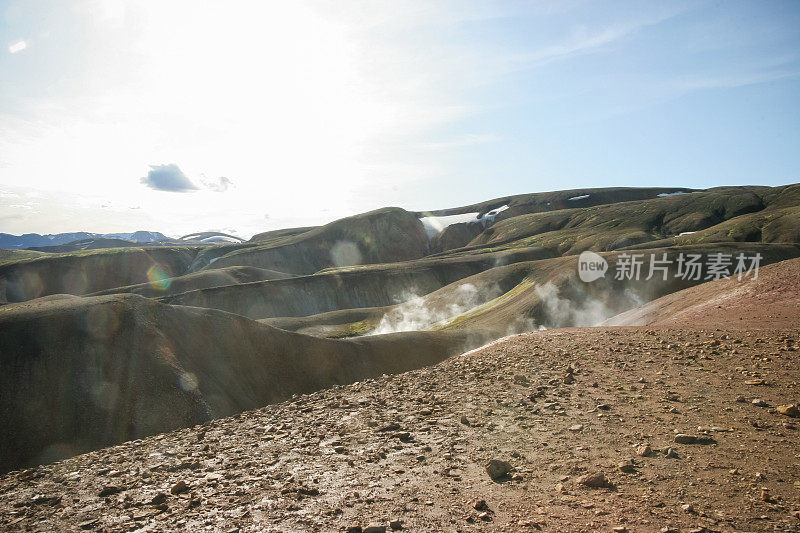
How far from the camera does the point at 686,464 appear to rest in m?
6.75

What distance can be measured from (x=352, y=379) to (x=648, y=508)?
29.6m

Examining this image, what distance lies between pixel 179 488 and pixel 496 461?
5.74 m

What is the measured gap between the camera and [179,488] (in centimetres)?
802

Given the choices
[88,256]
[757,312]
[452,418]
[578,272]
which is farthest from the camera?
[88,256]

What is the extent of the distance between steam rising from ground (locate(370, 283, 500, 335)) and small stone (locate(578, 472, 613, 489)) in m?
57.4

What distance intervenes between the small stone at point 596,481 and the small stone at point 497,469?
1183 millimetres

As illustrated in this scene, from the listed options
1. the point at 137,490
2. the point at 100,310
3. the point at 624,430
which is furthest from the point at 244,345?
the point at 624,430

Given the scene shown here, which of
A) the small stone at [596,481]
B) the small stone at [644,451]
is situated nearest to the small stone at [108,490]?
the small stone at [596,481]

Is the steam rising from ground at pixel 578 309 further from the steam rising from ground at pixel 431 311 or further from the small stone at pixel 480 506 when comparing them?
the small stone at pixel 480 506

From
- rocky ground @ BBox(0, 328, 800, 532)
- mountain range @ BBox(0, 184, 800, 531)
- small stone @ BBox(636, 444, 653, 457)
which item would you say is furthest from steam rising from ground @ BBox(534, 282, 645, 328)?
small stone @ BBox(636, 444, 653, 457)

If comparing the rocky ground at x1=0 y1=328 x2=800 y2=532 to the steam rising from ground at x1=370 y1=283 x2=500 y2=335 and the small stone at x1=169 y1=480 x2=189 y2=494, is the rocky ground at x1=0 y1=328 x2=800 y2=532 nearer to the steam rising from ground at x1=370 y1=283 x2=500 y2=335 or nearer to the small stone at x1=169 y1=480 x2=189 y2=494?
the small stone at x1=169 y1=480 x2=189 y2=494

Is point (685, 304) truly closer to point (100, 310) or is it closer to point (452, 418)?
point (452, 418)

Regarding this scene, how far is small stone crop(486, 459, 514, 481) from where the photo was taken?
7.12 m

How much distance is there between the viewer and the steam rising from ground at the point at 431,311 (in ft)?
217
